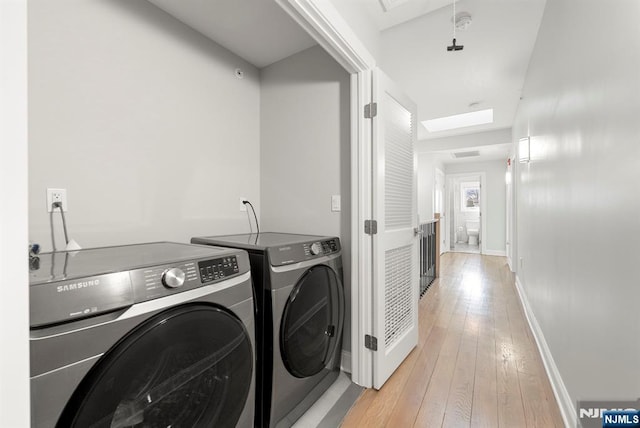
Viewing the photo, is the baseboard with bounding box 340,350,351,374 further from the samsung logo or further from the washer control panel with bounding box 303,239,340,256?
the samsung logo

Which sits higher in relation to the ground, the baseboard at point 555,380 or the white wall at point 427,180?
the white wall at point 427,180

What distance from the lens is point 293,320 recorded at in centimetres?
140

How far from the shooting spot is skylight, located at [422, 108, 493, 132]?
4.19m

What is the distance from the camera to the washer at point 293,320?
1.32 metres

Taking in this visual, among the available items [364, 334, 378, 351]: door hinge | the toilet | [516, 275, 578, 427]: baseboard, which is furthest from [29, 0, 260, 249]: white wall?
the toilet

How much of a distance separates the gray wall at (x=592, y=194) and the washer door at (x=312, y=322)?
1.18 metres

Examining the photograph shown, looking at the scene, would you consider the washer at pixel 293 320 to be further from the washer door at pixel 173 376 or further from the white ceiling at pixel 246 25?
the white ceiling at pixel 246 25

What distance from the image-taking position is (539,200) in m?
2.21

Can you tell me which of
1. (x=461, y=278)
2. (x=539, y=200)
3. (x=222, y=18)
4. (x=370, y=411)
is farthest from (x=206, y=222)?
(x=461, y=278)

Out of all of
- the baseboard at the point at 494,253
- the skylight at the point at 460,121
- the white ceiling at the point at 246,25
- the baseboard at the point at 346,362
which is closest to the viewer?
the white ceiling at the point at 246,25

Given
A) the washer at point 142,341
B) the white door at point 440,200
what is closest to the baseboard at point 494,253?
the white door at point 440,200

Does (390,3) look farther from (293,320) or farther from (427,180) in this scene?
(427,180)

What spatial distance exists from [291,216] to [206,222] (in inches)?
24.4

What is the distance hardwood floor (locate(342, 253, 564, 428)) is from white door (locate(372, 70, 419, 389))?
16cm
